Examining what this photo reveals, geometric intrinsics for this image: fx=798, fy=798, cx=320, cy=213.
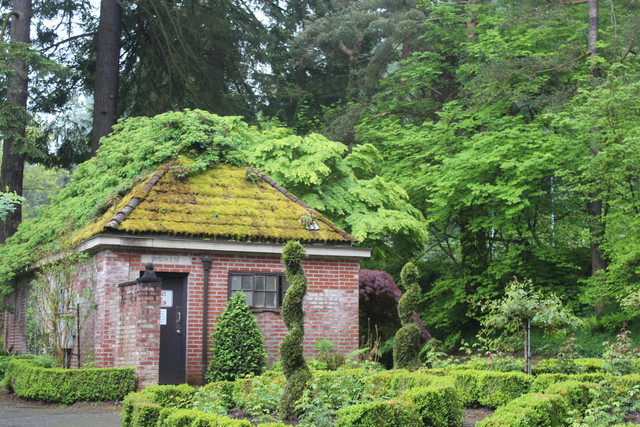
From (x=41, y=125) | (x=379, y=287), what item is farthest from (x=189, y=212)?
(x=41, y=125)

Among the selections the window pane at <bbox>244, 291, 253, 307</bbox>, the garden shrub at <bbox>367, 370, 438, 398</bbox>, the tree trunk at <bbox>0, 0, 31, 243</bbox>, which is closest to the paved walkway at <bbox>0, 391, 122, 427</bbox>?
the garden shrub at <bbox>367, 370, 438, 398</bbox>

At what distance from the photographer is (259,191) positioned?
739 inches

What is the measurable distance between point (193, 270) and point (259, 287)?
1515mm

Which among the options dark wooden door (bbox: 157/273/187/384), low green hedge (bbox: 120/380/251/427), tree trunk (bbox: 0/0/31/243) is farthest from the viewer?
tree trunk (bbox: 0/0/31/243)

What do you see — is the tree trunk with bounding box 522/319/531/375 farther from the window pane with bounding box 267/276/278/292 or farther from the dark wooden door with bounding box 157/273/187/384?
the dark wooden door with bounding box 157/273/187/384

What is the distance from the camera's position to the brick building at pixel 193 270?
50.8 ft

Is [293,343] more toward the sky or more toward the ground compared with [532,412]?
more toward the sky

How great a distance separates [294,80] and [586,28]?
14.0 m

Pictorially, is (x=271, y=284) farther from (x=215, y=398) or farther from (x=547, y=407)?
(x=547, y=407)

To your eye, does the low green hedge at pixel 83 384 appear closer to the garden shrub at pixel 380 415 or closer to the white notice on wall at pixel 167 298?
the white notice on wall at pixel 167 298

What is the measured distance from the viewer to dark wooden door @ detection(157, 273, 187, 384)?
16.1m

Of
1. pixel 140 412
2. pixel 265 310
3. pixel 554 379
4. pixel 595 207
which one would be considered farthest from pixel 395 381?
pixel 595 207

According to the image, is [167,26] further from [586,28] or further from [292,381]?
[292,381]

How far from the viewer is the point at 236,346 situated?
15617 millimetres
